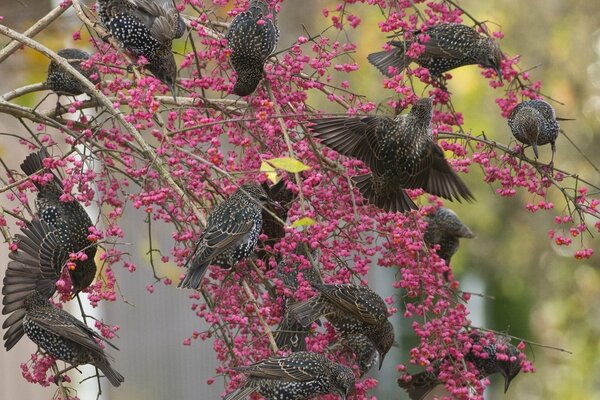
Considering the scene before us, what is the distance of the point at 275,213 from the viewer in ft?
10.9

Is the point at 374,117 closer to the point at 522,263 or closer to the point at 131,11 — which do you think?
the point at 131,11

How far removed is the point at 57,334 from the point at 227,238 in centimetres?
64

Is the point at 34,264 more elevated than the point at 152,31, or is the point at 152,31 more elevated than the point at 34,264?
the point at 152,31

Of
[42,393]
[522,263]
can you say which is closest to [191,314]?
[42,393]

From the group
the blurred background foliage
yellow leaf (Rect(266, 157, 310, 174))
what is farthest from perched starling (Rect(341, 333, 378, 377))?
the blurred background foliage

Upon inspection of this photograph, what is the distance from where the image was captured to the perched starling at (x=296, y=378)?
2.97 meters

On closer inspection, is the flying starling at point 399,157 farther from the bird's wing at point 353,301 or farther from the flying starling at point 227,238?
the flying starling at point 227,238

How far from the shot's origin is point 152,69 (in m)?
3.53

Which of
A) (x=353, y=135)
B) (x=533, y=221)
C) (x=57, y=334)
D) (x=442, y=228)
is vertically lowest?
(x=57, y=334)

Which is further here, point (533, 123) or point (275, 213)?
Answer: point (533, 123)

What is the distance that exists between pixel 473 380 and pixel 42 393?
5.03 meters

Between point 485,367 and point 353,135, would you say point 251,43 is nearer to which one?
point 353,135

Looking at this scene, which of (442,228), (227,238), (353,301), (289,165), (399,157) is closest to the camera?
(289,165)

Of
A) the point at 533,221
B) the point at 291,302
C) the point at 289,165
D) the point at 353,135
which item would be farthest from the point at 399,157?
the point at 533,221
